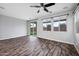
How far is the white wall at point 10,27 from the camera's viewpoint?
7159 mm

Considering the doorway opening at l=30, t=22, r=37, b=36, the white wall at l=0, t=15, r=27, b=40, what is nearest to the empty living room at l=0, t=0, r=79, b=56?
the white wall at l=0, t=15, r=27, b=40

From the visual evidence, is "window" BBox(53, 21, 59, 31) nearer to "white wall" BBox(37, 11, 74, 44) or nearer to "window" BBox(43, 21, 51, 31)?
"white wall" BBox(37, 11, 74, 44)

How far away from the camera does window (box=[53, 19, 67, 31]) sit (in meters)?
6.00

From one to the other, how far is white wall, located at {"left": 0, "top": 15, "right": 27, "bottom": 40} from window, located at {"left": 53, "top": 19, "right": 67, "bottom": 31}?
15.8ft

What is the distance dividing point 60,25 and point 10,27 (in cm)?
537

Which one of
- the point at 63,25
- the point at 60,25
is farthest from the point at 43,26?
the point at 63,25

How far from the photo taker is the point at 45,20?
25.7 ft

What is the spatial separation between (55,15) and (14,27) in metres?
5.01

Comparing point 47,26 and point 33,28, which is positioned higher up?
point 47,26

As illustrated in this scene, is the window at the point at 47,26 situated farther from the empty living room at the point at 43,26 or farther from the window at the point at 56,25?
the window at the point at 56,25

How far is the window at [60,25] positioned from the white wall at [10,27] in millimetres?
4816

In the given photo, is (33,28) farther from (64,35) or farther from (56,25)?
(64,35)

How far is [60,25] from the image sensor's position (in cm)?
633

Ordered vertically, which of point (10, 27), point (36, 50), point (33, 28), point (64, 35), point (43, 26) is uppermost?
point (43, 26)
